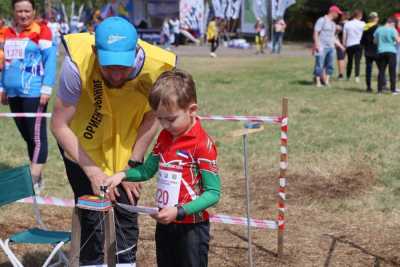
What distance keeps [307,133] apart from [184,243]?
6814mm

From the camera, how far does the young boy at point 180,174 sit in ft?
9.35

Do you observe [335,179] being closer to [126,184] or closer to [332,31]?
[126,184]

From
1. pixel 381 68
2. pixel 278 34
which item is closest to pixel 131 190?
pixel 381 68

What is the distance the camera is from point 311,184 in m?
7.11

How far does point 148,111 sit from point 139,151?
0.85 ft

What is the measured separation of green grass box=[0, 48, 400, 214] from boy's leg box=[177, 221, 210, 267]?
11.5 ft

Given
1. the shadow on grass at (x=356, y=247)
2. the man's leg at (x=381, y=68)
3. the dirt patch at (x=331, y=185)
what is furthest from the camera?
the man's leg at (x=381, y=68)

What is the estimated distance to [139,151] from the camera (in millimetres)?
3516

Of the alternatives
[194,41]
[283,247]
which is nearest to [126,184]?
[283,247]

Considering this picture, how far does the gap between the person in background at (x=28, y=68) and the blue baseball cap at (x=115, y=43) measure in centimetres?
315

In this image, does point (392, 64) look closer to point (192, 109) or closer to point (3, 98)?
point (3, 98)

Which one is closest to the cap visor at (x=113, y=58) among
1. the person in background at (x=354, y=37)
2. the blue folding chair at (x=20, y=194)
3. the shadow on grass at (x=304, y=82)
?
the blue folding chair at (x=20, y=194)

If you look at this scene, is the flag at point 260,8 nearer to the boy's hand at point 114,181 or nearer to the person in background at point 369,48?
the person in background at point 369,48

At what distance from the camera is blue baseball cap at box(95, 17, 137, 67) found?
10.0 ft
